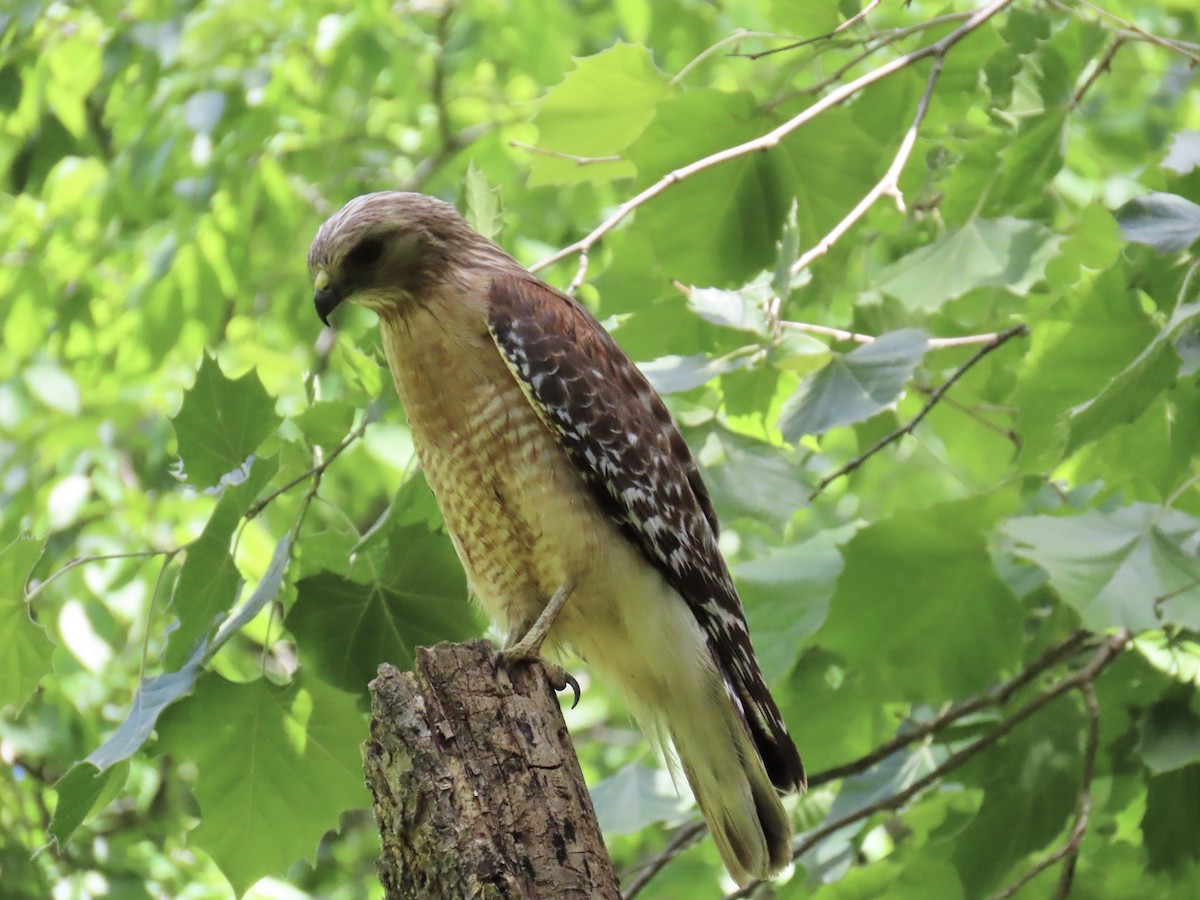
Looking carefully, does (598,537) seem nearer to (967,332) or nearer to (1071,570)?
(1071,570)

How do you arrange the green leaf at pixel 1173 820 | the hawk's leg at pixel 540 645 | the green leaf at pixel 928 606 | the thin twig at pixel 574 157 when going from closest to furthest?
the hawk's leg at pixel 540 645 < the green leaf at pixel 928 606 < the green leaf at pixel 1173 820 < the thin twig at pixel 574 157

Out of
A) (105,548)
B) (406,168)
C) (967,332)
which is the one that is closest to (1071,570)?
(967,332)

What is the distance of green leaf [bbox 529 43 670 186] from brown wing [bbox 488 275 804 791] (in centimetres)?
68

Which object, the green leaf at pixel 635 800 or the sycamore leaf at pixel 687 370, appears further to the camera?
the green leaf at pixel 635 800

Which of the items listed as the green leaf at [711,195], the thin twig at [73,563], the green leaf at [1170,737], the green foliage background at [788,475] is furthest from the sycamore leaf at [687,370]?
the green leaf at [1170,737]

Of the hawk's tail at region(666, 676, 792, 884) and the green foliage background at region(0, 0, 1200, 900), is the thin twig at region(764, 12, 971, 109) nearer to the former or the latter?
the green foliage background at region(0, 0, 1200, 900)

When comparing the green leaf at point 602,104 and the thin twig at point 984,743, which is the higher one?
the green leaf at point 602,104

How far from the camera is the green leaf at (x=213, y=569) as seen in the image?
8.43 feet

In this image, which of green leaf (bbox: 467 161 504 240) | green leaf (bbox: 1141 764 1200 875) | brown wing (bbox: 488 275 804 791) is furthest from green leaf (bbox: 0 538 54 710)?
green leaf (bbox: 1141 764 1200 875)

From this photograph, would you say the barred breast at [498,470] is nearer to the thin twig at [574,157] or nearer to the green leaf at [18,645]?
the thin twig at [574,157]

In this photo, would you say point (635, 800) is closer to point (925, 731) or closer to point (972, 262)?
point (925, 731)

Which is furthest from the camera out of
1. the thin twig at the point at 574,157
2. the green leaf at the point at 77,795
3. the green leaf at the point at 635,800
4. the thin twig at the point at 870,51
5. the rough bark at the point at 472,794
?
the green leaf at the point at 635,800

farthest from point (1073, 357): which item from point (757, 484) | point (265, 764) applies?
point (265, 764)

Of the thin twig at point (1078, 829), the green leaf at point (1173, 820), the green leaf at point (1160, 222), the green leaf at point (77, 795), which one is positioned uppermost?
the green leaf at point (1160, 222)
